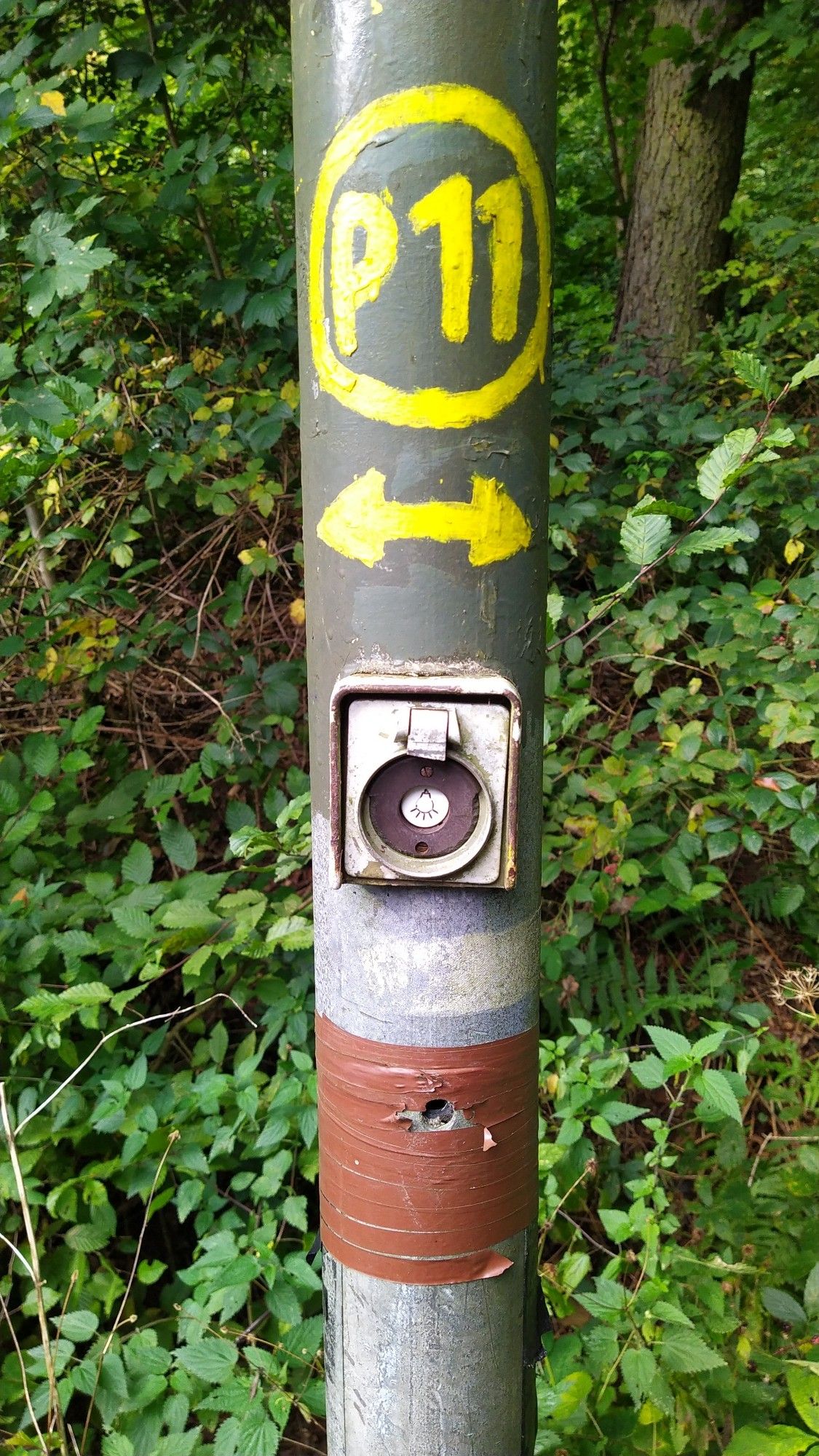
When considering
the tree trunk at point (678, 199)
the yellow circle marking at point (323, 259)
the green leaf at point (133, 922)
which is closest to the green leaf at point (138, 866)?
the green leaf at point (133, 922)

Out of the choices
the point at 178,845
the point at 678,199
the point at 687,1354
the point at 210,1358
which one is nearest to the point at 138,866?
the point at 178,845

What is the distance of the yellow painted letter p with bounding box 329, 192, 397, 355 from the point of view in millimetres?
716

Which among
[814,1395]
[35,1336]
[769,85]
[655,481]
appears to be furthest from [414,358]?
[769,85]

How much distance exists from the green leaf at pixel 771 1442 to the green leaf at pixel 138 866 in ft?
5.19

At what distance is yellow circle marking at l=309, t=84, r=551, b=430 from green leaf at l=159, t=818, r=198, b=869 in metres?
1.67

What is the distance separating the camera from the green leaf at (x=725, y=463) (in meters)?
1.38

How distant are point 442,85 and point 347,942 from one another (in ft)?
2.44

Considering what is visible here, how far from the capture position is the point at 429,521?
2.47 feet

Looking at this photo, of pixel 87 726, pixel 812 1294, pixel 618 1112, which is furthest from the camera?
pixel 87 726

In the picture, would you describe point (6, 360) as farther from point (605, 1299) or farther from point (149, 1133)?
point (605, 1299)

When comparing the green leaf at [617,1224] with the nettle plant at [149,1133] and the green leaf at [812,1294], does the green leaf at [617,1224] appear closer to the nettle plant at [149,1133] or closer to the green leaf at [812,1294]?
the green leaf at [812,1294]

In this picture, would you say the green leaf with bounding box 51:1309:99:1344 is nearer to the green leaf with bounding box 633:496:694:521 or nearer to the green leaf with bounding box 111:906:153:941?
the green leaf with bounding box 111:906:153:941

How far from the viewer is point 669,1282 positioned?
1631mm

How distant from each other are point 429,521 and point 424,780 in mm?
225
